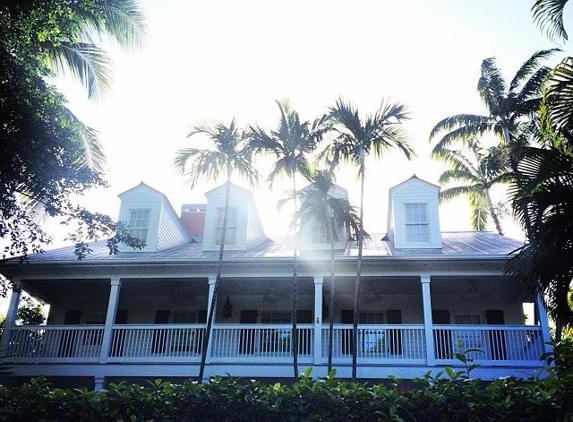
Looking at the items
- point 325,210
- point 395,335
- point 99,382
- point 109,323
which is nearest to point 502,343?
point 395,335

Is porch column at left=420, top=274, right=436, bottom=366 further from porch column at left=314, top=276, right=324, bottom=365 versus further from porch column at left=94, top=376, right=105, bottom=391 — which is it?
porch column at left=94, top=376, right=105, bottom=391

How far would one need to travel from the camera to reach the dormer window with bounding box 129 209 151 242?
1723 centimetres

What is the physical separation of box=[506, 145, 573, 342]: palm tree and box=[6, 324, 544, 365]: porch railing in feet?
14.2

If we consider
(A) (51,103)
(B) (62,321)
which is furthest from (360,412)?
(B) (62,321)

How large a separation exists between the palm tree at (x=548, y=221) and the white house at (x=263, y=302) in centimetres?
432

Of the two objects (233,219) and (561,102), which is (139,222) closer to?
(233,219)

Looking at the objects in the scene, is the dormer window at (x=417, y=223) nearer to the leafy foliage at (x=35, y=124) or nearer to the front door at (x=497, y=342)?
the front door at (x=497, y=342)

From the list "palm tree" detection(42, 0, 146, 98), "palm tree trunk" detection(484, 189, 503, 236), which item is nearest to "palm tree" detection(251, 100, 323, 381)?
"palm tree" detection(42, 0, 146, 98)

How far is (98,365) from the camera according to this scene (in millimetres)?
14688

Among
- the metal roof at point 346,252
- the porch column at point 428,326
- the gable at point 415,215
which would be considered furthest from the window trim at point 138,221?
the porch column at point 428,326

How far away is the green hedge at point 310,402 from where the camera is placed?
522 cm

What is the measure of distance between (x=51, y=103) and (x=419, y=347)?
1084cm

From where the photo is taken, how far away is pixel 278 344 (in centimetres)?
1476

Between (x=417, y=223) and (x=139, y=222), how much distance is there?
9.06 m
